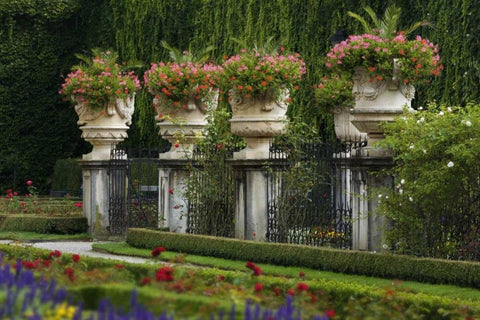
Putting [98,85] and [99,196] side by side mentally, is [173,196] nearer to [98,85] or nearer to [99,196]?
[99,196]

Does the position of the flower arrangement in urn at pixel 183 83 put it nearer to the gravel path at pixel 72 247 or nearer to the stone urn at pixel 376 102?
the gravel path at pixel 72 247

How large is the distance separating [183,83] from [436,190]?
5.62 metres

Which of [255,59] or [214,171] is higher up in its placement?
[255,59]

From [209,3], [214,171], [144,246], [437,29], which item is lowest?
[144,246]

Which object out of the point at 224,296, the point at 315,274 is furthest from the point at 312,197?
the point at 224,296

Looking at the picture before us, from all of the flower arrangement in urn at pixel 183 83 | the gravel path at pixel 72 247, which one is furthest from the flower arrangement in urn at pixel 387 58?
the gravel path at pixel 72 247

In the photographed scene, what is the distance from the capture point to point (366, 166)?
11836 mm

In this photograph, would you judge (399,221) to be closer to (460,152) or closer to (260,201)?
(460,152)

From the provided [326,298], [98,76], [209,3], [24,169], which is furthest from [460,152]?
[24,169]

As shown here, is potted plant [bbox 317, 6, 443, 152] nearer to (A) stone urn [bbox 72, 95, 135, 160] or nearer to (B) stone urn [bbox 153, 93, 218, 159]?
(B) stone urn [bbox 153, 93, 218, 159]

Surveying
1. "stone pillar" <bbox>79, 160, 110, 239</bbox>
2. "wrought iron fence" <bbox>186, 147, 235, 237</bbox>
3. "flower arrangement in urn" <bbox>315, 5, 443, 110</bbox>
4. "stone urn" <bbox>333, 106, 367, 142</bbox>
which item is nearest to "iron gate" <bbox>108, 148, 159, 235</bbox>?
"stone pillar" <bbox>79, 160, 110, 239</bbox>

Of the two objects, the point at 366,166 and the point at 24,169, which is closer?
the point at 366,166

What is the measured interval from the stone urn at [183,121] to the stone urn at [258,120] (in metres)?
1.43

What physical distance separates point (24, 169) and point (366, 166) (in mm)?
18494
